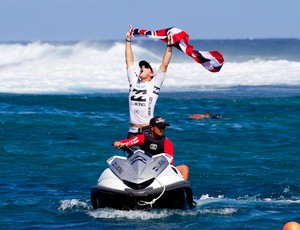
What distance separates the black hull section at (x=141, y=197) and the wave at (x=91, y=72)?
26.3 meters

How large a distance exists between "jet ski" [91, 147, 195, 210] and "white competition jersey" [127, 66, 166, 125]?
2.25 feet

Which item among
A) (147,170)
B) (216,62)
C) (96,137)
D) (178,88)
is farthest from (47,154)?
(178,88)

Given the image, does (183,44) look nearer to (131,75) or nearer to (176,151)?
(131,75)

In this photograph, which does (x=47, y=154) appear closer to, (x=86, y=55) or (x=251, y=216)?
(x=251, y=216)

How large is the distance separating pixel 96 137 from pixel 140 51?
5246cm

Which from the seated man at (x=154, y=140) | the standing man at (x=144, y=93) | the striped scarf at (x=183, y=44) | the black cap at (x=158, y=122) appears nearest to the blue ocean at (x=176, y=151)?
the seated man at (x=154, y=140)

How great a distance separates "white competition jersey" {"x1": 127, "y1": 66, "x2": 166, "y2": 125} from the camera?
1255 cm

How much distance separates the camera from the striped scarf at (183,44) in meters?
13.7

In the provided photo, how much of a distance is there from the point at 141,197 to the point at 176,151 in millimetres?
7950

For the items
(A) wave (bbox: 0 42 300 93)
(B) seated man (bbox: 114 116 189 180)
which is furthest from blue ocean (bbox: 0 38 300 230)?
(B) seated man (bbox: 114 116 189 180)

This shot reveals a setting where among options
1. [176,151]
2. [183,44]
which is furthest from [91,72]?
[183,44]

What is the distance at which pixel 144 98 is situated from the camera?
12555mm

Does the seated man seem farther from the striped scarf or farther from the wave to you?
the wave

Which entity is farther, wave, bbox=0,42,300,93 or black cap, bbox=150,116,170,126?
wave, bbox=0,42,300,93
